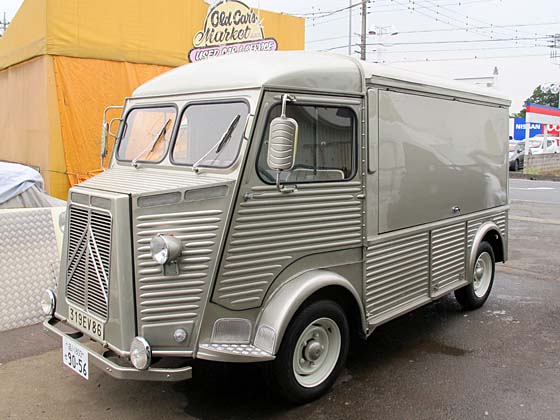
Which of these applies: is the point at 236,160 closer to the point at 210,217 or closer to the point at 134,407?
the point at 210,217

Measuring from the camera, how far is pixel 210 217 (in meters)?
3.48

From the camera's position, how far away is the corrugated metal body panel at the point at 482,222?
229 inches

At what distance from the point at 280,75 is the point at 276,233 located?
3.43ft

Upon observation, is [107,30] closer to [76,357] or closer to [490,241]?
[490,241]

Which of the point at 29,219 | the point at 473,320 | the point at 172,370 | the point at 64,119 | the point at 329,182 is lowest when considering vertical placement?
the point at 473,320

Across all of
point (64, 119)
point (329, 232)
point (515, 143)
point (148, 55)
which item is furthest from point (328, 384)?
point (515, 143)

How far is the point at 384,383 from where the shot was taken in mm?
4328

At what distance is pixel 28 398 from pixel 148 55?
7.19m

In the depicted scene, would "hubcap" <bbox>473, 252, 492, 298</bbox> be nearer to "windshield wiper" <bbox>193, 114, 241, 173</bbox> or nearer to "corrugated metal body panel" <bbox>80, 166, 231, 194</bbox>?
"windshield wiper" <bbox>193, 114, 241, 173</bbox>

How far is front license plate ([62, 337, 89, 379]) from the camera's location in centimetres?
368

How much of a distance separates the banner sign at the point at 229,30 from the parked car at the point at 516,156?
2197 cm

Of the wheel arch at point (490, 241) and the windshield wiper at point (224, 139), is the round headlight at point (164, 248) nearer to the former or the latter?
the windshield wiper at point (224, 139)

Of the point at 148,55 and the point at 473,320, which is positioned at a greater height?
the point at 148,55

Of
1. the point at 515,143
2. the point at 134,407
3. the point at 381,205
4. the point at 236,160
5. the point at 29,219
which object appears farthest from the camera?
→ the point at 515,143
